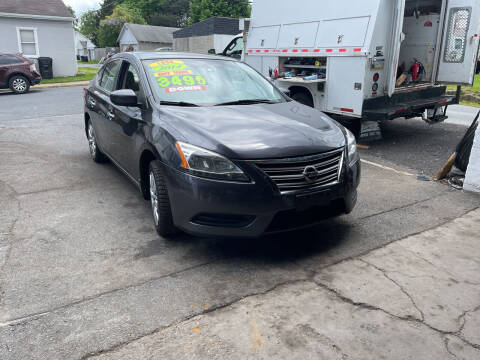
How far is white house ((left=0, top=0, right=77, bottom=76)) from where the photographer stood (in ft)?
72.5

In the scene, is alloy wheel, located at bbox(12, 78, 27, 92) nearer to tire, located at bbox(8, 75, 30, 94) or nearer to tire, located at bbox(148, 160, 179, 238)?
tire, located at bbox(8, 75, 30, 94)


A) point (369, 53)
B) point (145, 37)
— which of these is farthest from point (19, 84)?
point (145, 37)

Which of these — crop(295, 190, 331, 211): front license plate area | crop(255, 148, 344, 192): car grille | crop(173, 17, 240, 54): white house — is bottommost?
crop(295, 190, 331, 211): front license plate area

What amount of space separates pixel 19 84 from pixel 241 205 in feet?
56.7

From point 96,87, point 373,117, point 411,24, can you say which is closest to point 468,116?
point 411,24

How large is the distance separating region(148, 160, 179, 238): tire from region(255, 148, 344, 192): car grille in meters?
0.97

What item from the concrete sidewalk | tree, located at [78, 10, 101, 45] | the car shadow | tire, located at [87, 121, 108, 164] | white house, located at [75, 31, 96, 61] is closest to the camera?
the concrete sidewalk

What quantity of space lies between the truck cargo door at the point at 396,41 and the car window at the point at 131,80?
15.3 ft

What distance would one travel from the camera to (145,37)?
55.9m

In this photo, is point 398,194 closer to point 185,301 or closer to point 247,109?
point 247,109

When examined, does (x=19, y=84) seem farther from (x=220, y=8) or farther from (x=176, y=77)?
(x=220, y=8)

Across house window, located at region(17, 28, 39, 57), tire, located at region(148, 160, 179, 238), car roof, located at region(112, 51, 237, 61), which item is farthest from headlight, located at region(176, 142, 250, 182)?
house window, located at region(17, 28, 39, 57)

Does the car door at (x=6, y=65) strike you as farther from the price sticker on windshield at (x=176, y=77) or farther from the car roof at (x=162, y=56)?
the price sticker on windshield at (x=176, y=77)

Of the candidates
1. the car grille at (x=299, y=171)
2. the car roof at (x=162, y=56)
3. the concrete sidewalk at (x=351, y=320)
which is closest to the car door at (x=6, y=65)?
the car roof at (x=162, y=56)
